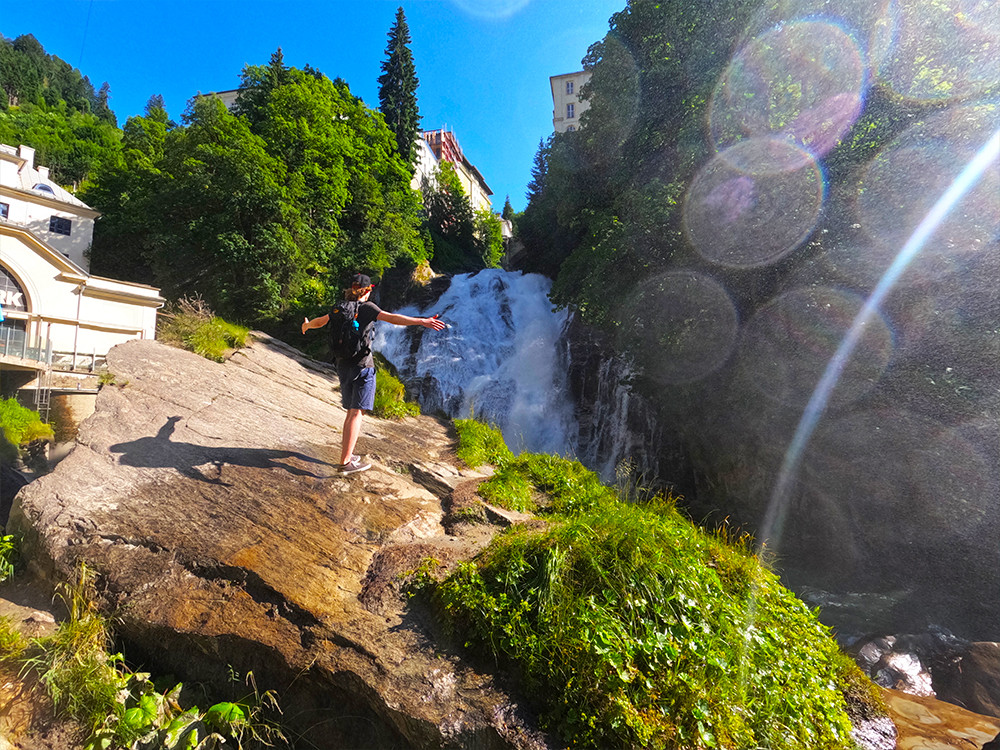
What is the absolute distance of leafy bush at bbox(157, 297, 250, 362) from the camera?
28.4 feet

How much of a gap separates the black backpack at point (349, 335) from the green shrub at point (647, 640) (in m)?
2.39

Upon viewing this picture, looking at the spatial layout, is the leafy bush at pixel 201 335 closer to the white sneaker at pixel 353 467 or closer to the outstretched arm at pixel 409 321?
the white sneaker at pixel 353 467

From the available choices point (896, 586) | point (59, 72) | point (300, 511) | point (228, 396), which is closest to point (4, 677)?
point (300, 511)

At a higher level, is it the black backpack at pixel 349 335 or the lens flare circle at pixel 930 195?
the lens flare circle at pixel 930 195

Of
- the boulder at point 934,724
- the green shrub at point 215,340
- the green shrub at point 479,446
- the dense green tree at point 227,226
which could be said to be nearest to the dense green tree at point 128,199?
the dense green tree at point 227,226

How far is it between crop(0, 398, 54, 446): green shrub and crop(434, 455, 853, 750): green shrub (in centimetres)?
1797

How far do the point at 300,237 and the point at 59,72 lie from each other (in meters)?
101

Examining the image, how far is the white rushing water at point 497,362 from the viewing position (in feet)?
45.7

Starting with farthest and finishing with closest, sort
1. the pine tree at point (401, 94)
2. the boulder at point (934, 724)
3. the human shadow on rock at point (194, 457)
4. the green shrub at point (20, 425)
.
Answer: the pine tree at point (401, 94), the green shrub at point (20, 425), the human shadow on rock at point (194, 457), the boulder at point (934, 724)

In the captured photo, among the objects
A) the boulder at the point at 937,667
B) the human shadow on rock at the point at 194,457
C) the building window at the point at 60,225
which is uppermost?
the building window at the point at 60,225

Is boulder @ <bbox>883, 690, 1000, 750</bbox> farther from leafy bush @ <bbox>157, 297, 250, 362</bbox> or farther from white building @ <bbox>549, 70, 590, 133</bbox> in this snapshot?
white building @ <bbox>549, 70, 590, 133</bbox>

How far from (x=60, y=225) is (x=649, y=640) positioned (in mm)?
33588

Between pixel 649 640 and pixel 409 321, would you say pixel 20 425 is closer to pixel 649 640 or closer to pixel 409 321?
pixel 409 321

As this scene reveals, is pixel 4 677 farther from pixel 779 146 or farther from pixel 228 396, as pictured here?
pixel 779 146
